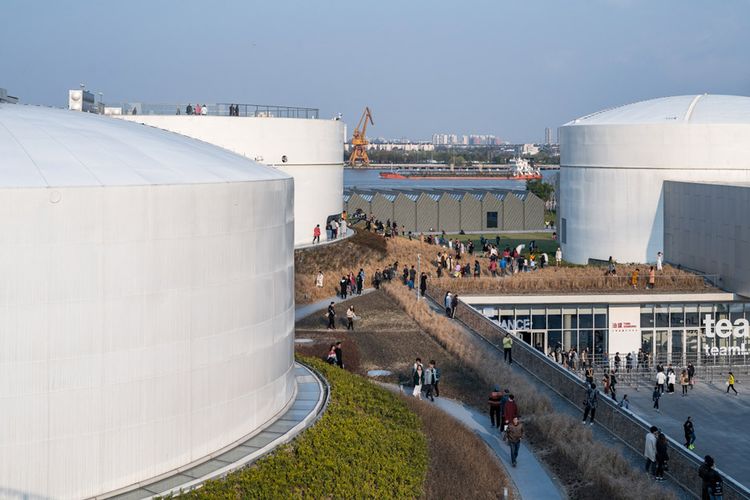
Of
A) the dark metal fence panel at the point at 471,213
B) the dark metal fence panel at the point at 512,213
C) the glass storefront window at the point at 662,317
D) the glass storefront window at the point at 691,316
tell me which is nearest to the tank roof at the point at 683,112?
the glass storefront window at the point at 691,316

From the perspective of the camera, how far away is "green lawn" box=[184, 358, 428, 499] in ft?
52.8

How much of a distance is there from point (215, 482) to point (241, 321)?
3.12m

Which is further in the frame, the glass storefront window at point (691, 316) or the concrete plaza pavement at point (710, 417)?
the glass storefront window at point (691, 316)

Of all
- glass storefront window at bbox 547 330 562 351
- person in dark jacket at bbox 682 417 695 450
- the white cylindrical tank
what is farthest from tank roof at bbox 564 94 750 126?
person in dark jacket at bbox 682 417 695 450

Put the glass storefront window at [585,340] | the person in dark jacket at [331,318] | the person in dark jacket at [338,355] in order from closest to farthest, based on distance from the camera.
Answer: the person in dark jacket at [338,355] → the person in dark jacket at [331,318] → the glass storefront window at [585,340]

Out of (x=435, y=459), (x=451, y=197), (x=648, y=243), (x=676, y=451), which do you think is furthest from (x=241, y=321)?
(x=451, y=197)

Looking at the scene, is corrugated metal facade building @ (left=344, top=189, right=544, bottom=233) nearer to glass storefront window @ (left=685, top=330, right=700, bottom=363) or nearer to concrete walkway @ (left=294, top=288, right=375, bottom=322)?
concrete walkway @ (left=294, top=288, right=375, bottom=322)

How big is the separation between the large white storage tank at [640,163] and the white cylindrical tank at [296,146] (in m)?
12.7

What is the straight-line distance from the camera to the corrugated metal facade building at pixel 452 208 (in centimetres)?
7788

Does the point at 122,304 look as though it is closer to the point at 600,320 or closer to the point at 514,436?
the point at 514,436

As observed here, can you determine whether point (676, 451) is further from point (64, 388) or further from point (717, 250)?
point (717, 250)

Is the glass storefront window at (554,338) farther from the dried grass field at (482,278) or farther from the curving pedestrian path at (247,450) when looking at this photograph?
the curving pedestrian path at (247,450)

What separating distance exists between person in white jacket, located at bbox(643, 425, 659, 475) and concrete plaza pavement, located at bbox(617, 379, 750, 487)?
3.51m

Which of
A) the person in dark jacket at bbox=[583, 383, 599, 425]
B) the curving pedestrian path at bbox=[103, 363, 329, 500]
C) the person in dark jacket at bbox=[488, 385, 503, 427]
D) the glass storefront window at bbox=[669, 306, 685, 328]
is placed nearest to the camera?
the curving pedestrian path at bbox=[103, 363, 329, 500]
